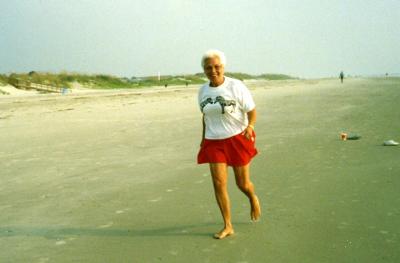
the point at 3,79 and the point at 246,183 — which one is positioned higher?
the point at 246,183

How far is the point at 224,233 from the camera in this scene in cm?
400

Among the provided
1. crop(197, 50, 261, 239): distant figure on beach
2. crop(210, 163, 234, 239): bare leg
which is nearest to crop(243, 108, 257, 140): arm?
→ crop(197, 50, 261, 239): distant figure on beach

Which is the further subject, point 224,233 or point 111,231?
point 111,231

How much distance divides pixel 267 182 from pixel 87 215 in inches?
91.3

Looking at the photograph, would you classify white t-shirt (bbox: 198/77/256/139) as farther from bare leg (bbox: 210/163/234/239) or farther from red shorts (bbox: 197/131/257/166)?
bare leg (bbox: 210/163/234/239)

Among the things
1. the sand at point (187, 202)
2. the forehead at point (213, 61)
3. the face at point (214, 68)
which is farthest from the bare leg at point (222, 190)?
the forehead at point (213, 61)

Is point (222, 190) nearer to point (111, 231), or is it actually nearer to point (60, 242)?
point (111, 231)

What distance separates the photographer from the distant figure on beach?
4.07 metres

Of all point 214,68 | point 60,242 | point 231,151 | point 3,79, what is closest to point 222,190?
Answer: point 231,151

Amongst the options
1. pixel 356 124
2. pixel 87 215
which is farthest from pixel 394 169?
pixel 356 124

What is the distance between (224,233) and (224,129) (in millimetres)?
933

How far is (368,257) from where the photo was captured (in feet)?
11.2

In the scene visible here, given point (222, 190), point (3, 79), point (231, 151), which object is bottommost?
point (3, 79)

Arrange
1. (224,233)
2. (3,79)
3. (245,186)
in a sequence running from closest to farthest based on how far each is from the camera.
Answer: (224,233), (245,186), (3,79)
